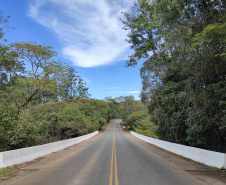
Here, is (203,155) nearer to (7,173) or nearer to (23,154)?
(7,173)

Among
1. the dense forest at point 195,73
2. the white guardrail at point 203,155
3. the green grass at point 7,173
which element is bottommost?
the green grass at point 7,173

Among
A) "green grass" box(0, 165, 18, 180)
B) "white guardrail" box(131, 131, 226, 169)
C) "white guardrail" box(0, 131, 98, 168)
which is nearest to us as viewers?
"green grass" box(0, 165, 18, 180)

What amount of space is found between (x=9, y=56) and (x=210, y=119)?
14.2 metres

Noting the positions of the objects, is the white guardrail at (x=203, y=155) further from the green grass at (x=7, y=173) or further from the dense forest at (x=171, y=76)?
the green grass at (x=7, y=173)

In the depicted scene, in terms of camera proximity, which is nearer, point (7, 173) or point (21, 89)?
point (7, 173)

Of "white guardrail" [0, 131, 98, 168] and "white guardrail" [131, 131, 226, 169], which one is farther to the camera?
"white guardrail" [0, 131, 98, 168]

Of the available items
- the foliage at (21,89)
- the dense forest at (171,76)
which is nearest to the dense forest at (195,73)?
the dense forest at (171,76)

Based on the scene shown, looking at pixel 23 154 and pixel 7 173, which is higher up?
pixel 23 154

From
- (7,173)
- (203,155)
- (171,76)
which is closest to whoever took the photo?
(7,173)

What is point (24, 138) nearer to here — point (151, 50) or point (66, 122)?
point (151, 50)

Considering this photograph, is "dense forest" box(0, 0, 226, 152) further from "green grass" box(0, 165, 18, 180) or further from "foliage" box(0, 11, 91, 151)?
"green grass" box(0, 165, 18, 180)

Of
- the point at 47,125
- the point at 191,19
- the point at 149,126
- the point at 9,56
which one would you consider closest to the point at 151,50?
the point at 191,19

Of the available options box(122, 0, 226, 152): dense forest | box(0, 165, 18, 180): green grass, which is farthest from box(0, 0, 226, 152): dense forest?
box(0, 165, 18, 180): green grass

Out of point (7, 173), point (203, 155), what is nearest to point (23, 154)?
point (7, 173)
